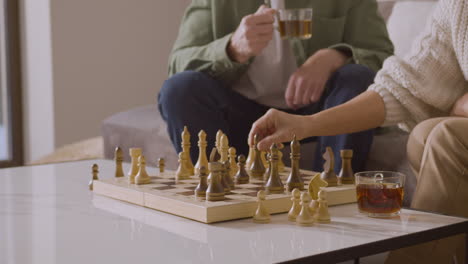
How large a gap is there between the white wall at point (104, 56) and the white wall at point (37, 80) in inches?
2.0

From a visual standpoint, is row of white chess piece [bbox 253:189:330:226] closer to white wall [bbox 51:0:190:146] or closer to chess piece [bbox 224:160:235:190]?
chess piece [bbox 224:160:235:190]

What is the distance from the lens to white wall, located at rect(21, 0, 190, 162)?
12.7 ft

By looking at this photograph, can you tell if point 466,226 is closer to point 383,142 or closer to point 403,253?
point 403,253

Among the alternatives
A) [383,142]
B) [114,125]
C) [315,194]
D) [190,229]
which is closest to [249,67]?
[383,142]

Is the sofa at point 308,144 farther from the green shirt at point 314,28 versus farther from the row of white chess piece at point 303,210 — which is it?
the row of white chess piece at point 303,210

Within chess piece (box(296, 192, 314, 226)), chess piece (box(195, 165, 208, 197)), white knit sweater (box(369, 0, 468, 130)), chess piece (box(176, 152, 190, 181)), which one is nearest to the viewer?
chess piece (box(296, 192, 314, 226))

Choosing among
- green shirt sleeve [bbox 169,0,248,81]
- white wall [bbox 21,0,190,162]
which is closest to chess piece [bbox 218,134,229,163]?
green shirt sleeve [bbox 169,0,248,81]

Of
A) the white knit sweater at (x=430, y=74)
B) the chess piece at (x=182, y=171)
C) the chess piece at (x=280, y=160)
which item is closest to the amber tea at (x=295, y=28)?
the white knit sweater at (x=430, y=74)

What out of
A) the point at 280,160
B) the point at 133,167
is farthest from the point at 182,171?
the point at 280,160

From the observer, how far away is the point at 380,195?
112 centimetres

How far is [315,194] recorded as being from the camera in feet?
3.95

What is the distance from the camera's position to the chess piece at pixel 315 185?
1201 mm

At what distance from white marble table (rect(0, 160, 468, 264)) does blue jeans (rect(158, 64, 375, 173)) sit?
2.36 feet

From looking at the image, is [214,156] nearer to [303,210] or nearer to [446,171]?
[303,210]
